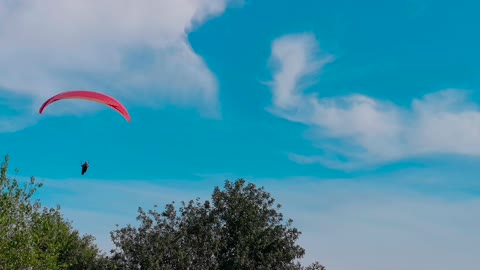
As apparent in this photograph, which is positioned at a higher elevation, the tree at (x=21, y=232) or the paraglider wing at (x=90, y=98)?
the paraglider wing at (x=90, y=98)

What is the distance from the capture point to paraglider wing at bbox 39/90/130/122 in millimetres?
29219

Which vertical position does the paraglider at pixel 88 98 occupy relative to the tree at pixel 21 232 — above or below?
above

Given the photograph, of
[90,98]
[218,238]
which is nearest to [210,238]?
[218,238]

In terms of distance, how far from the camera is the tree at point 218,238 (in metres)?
38.7

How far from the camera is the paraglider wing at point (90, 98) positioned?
95.9 ft

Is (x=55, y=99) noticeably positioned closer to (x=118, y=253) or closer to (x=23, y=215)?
(x=23, y=215)

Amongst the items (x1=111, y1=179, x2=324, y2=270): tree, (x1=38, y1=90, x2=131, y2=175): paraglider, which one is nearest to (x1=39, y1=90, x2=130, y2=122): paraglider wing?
(x1=38, y1=90, x2=131, y2=175): paraglider

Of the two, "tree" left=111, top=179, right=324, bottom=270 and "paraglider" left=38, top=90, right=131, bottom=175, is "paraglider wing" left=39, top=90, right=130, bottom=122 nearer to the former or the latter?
"paraglider" left=38, top=90, right=131, bottom=175

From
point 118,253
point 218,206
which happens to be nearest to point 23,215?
point 118,253

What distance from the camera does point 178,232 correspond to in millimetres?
40250

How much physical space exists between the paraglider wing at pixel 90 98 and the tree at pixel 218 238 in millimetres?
11970

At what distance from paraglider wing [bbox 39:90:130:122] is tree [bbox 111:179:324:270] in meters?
12.0

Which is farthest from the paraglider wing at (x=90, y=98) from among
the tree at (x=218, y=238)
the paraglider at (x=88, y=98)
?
the tree at (x=218, y=238)

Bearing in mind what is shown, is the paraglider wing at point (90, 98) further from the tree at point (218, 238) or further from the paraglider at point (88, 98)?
the tree at point (218, 238)
